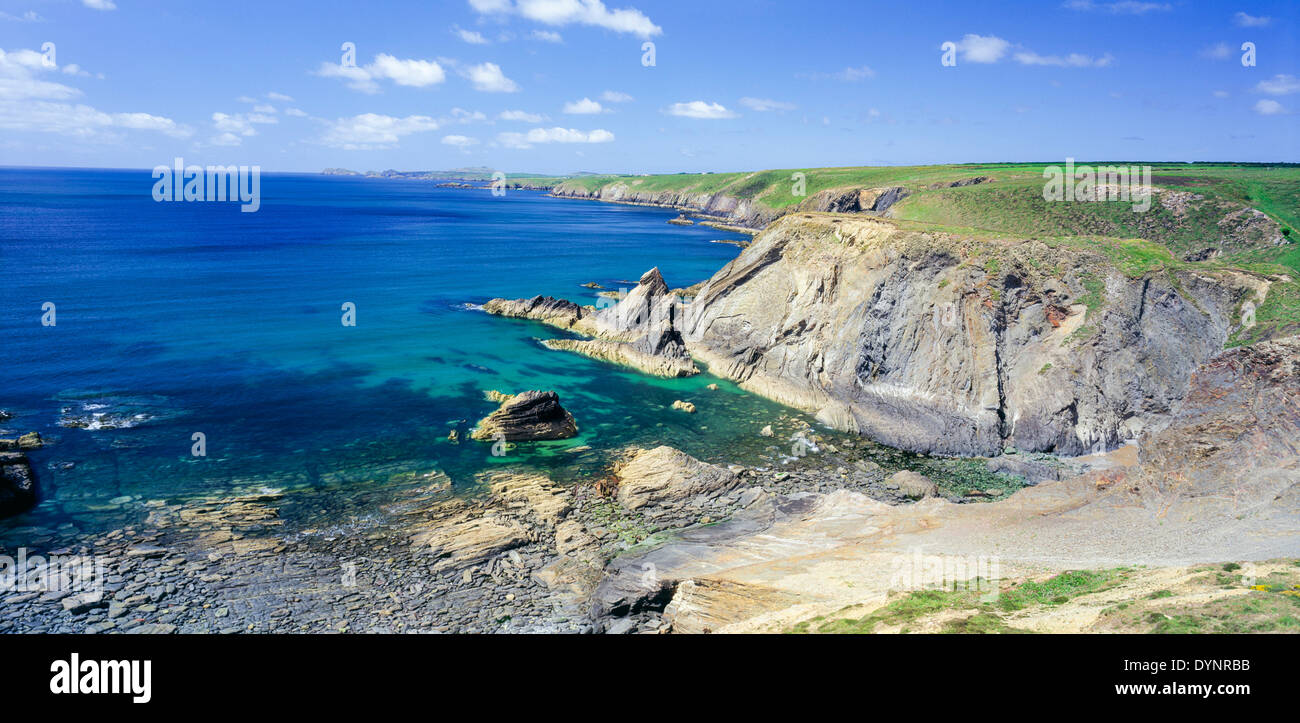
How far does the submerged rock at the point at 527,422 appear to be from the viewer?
39562mm

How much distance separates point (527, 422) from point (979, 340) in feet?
96.0

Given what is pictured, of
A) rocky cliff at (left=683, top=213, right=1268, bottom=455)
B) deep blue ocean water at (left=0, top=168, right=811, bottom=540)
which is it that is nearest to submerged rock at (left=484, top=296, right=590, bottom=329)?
deep blue ocean water at (left=0, top=168, right=811, bottom=540)

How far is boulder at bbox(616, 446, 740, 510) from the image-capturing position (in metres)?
33.1

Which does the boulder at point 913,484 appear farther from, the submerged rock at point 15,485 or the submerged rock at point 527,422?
the submerged rock at point 15,485

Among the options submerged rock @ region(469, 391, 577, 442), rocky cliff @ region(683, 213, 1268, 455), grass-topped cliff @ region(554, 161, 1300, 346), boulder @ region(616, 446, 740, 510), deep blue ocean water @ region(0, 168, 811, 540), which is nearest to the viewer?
boulder @ region(616, 446, 740, 510)

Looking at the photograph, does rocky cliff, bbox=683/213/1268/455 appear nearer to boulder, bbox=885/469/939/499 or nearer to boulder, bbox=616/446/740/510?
boulder, bbox=885/469/939/499

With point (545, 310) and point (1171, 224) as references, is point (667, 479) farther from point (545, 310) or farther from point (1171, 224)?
point (1171, 224)

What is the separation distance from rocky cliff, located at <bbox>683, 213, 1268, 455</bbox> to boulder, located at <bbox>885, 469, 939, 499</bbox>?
536cm

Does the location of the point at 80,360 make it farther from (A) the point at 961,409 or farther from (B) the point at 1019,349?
(B) the point at 1019,349

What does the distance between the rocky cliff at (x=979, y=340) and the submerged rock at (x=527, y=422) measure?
1704 cm

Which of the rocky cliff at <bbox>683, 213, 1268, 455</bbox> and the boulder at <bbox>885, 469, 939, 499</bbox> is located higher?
the rocky cliff at <bbox>683, 213, 1268, 455</bbox>

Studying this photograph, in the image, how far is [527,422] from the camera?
131 feet

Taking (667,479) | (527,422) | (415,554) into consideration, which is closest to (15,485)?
(415,554)

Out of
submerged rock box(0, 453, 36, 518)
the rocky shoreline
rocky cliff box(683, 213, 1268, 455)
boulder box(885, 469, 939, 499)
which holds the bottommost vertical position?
the rocky shoreline
